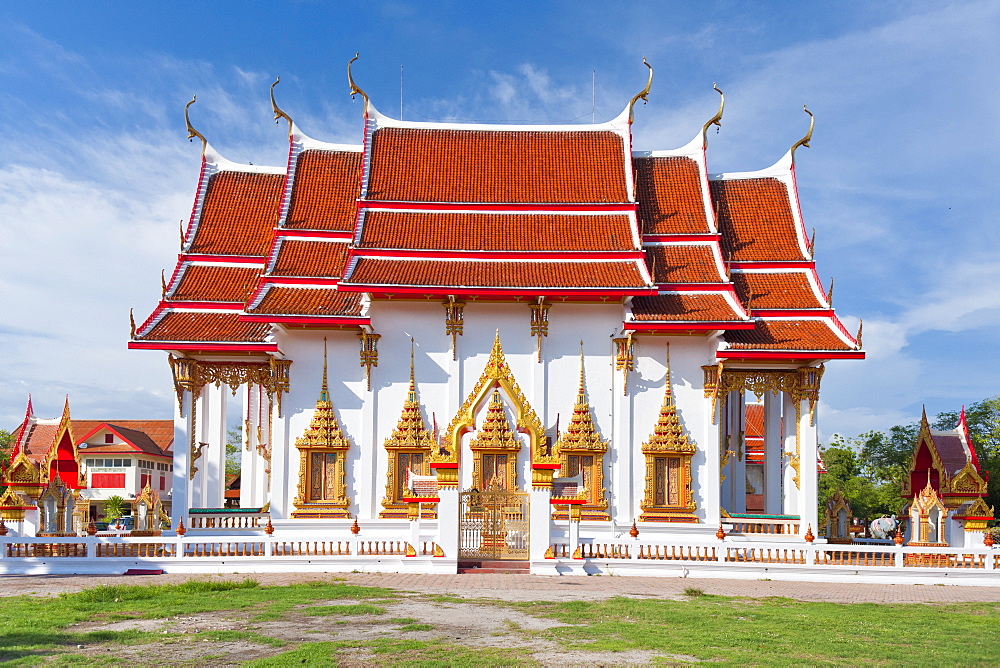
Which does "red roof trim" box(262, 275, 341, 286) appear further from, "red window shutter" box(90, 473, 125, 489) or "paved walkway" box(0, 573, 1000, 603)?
"red window shutter" box(90, 473, 125, 489)

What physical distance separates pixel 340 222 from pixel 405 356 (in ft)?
13.5

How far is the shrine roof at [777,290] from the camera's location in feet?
73.9

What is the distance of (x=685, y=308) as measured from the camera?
21.4 meters

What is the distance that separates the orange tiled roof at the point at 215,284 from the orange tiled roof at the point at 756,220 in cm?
1149

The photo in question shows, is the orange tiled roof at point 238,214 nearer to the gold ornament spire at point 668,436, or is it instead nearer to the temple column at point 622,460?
the temple column at point 622,460

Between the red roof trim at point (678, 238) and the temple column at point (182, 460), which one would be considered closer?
the temple column at point (182, 460)

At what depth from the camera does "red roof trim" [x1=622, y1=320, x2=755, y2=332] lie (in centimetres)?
2056

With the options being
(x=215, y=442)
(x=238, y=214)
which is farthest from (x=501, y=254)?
(x=215, y=442)

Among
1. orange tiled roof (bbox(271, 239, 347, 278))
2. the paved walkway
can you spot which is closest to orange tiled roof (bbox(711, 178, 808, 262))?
the paved walkway

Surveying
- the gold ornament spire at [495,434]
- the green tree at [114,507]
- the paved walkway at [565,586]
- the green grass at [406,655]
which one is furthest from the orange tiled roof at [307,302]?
the green tree at [114,507]

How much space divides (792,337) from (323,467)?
35.3 ft

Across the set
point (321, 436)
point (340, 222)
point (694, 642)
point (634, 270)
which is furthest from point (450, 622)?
point (340, 222)

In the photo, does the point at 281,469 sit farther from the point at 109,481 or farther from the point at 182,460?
the point at 109,481

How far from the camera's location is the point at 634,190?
2319cm
